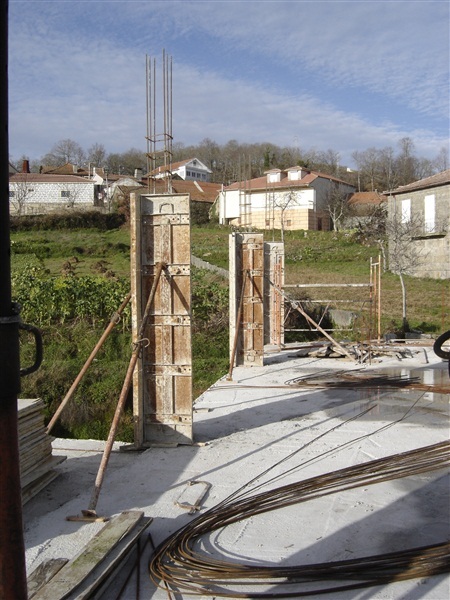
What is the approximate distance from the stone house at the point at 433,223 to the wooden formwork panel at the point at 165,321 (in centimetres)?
2458

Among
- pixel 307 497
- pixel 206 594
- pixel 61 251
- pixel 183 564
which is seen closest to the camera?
pixel 206 594

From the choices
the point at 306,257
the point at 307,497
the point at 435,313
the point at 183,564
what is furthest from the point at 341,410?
the point at 306,257

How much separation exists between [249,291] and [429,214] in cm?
2267

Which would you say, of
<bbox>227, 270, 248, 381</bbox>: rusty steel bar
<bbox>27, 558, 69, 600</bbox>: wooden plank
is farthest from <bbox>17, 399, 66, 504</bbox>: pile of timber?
<bbox>227, 270, 248, 381</bbox>: rusty steel bar

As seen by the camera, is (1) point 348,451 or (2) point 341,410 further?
(2) point 341,410

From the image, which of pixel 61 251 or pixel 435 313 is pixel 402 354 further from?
pixel 61 251

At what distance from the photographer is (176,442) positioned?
6.38 m

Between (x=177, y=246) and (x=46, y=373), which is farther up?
(x=177, y=246)

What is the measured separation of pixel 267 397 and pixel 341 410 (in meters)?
A: 1.26

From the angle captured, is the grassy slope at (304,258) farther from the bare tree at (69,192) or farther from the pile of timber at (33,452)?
the pile of timber at (33,452)

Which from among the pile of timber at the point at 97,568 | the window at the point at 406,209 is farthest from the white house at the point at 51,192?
the pile of timber at the point at 97,568

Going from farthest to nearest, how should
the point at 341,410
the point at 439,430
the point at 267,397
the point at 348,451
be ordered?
1. the point at 267,397
2. the point at 341,410
3. the point at 439,430
4. the point at 348,451

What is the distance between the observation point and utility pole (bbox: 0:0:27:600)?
183cm

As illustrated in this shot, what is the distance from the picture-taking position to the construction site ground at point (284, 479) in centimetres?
400
